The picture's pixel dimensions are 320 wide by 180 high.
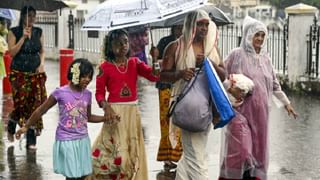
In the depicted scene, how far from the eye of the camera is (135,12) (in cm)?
696

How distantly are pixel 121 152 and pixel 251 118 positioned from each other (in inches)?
46.2

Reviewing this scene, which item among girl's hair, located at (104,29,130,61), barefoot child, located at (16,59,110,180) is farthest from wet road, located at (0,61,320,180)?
girl's hair, located at (104,29,130,61)

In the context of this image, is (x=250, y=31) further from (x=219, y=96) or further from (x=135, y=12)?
(x=135, y=12)

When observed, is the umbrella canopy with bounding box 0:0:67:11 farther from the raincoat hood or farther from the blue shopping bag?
the blue shopping bag

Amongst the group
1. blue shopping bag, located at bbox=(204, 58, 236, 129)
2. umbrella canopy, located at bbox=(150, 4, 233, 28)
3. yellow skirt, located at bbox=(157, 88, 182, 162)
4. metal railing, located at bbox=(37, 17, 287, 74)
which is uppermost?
umbrella canopy, located at bbox=(150, 4, 233, 28)

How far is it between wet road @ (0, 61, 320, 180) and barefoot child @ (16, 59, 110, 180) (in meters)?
1.22

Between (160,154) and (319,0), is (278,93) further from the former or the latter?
(319,0)

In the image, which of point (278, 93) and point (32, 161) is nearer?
point (278, 93)

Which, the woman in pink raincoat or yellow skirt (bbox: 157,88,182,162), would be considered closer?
the woman in pink raincoat

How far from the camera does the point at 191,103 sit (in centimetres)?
668

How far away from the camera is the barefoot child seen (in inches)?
274

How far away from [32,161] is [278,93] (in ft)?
9.66

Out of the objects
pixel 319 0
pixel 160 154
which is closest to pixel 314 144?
pixel 160 154

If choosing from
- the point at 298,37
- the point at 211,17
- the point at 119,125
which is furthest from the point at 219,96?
the point at 298,37
